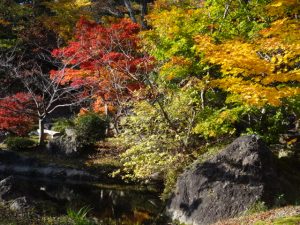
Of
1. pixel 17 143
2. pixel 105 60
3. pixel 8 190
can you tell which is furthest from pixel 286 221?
pixel 17 143

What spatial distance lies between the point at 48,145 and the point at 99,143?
307 centimetres

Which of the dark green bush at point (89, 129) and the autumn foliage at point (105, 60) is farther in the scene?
the dark green bush at point (89, 129)

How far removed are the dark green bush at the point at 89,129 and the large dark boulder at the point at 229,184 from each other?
10.3 meters

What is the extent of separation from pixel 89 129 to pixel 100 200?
622cm

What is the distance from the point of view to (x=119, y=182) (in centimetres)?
1764

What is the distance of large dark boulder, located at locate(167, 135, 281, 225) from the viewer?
10180 mm

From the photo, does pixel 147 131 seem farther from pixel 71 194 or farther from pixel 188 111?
pixel 71 194

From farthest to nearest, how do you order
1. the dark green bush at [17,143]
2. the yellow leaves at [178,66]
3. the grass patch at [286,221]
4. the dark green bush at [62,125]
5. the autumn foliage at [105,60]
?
1. the dark green bush at [62,125]
2. the dark green bush at [17,143]
3. the autumn foliage at [105,60]
4. the yellow leaves at [178,66]
5. the grass patch at [286,221]

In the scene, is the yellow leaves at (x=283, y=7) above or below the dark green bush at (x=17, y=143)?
above

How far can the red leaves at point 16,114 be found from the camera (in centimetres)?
2089

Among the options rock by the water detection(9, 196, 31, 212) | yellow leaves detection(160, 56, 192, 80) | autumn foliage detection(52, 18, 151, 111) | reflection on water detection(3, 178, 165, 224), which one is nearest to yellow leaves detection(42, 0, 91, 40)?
autumn foliage detection(52, 18, 151, 111)

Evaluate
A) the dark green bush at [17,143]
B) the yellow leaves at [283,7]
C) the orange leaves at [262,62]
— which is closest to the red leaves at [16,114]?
the dark green bush at [17,143]

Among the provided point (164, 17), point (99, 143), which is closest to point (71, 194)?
point (99, 143)

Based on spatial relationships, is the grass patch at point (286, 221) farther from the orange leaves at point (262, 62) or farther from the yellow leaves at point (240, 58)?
the yellow leaves at point (240, 58)
